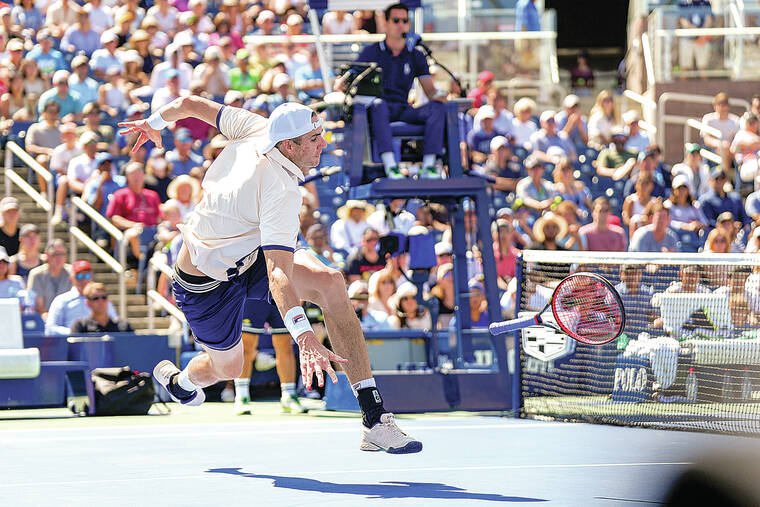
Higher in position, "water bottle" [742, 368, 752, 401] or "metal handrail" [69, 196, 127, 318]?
"metal handrail" [69, 196, 127, 318]

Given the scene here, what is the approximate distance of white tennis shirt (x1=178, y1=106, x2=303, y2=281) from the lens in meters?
6.21

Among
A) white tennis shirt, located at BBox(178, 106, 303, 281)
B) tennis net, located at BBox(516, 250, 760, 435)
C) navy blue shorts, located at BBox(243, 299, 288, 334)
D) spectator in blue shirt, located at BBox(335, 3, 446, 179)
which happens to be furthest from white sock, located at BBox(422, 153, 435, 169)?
white tennis shirt, located at BBox(178, 106, 303, 281)

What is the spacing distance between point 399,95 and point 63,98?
21.0ft

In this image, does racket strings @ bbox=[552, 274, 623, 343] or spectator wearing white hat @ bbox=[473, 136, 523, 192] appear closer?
racket strings @ bbox=[552, 274, 623, 343]

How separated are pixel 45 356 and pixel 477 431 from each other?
174 inches

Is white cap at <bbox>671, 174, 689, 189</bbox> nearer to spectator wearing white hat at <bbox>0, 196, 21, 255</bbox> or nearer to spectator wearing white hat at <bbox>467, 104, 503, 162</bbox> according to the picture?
spectator wearing white hat at <bbox>467, 104, 503, 162</bbox>

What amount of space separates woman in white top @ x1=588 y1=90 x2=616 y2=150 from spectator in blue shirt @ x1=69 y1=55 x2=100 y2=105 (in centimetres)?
657

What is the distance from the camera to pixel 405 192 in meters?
10.7

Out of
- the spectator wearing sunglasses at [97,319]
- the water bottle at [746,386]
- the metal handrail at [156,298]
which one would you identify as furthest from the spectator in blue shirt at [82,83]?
the water bottle at [746,386]

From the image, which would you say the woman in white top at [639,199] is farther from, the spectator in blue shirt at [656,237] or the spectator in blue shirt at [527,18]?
the spectator in blue shirt at [527,18]

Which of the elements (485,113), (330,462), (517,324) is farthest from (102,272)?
(517,324)

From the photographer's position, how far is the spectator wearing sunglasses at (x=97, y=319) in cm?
1185

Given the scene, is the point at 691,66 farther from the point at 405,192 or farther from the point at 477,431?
the point at 477,431

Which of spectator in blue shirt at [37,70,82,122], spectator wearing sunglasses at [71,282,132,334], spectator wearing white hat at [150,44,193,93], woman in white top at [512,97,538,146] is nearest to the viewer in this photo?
spectator wearing sunglasses at [71,282,132,334]
